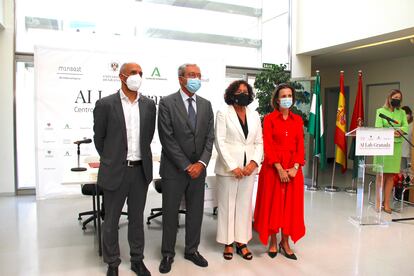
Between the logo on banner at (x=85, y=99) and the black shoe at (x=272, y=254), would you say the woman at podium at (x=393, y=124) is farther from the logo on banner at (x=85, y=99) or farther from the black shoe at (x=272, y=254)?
the logo on banner at (x=85, y=99)

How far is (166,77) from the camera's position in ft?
19.1

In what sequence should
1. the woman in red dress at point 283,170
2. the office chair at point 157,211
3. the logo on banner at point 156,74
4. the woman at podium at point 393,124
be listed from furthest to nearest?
1. the logo on banner at point 156,74
2. the woman at podium at point 393,124
3. the office chair at point 157,211
4. the woman in red dress at point 283,170

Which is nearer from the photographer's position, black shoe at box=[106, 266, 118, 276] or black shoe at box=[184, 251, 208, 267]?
black shoe at box=[106, 266, 118, 276]

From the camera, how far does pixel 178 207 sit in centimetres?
294

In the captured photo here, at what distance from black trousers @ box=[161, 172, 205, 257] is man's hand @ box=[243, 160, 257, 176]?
1.23ft

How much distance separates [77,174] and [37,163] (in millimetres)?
2319

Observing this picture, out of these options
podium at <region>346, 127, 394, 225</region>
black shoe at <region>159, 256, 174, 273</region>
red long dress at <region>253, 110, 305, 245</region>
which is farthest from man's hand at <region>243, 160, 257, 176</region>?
podium at <region>346, 127, 394, 225</region>

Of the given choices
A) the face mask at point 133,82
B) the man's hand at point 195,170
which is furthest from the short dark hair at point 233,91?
the face mask at point 133,82

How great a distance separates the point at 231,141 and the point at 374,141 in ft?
6.90

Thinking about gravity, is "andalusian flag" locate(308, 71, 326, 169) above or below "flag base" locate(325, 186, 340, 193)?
above

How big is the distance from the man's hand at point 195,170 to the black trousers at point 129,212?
37 centimetres

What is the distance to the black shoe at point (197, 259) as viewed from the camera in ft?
9.76

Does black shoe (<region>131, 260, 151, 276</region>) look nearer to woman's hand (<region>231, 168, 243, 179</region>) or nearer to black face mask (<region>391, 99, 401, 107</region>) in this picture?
woman's hand (<region>231, 168, 243, 179</region>)

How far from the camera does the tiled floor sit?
9.63ft
